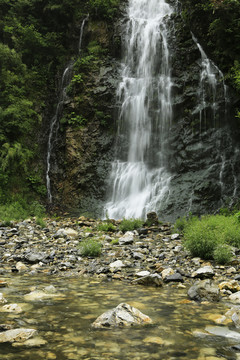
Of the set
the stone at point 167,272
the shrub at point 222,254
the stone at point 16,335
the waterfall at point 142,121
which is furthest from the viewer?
the waterfall at point 142,121

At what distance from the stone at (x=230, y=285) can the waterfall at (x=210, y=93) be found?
1008 cm

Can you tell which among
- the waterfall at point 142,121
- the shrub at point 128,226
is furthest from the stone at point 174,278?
the waterfall at point 142,121

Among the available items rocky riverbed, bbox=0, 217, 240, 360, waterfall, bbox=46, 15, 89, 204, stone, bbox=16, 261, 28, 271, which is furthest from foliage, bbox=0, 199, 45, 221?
stone, bbox=16, 261, 28, 271

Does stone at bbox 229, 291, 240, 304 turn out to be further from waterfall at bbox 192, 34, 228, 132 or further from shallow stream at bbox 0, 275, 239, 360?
waterfall at bbox 192, 34, 228, 132

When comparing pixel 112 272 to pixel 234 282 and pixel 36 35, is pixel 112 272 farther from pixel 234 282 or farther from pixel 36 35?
pixel 36 35

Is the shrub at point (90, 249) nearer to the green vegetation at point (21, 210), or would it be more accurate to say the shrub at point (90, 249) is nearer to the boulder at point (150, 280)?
the boulder at point (150, 280)

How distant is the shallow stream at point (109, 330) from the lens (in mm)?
2359

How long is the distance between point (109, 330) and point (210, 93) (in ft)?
42.3

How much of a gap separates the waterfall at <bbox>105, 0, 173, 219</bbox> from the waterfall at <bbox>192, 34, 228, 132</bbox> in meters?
1.52

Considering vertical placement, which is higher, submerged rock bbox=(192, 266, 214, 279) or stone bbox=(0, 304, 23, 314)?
stone bbox=(0, 304, 23, 314)

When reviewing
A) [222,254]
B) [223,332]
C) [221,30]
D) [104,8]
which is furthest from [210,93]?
[223,332]

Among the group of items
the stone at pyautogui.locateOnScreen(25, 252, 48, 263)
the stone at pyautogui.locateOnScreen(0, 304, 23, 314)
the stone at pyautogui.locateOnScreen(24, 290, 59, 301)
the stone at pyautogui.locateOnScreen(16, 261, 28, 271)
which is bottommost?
the stone at pyautogui.locateOnScreen(16, 261, 28, 271)

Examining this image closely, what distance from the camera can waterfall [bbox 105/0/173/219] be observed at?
1297 cm

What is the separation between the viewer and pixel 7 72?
49.2ft
